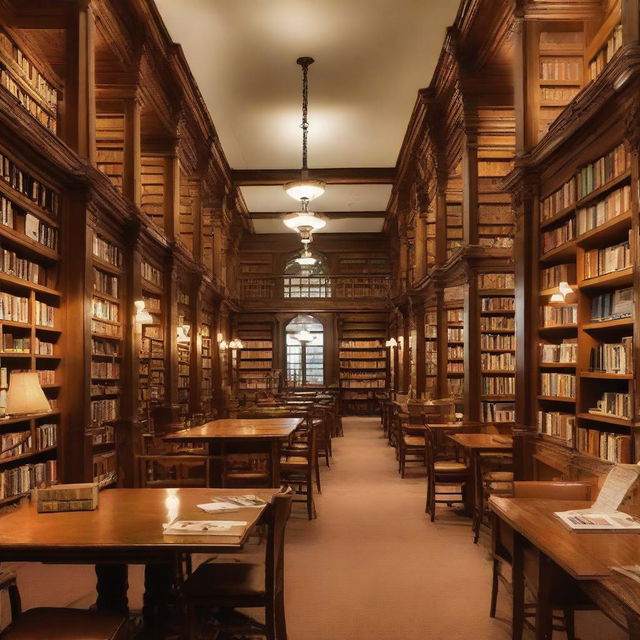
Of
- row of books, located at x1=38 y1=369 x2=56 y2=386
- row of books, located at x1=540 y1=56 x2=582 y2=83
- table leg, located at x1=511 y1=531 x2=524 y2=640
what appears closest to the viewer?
table leg, located at x1=511 y1=531 x2=524 y2=640

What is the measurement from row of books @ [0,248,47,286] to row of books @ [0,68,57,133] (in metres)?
1.28

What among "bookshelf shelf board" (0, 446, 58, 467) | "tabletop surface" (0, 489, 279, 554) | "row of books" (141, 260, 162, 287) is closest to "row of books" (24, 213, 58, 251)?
"bookshelf shelf board" (0, 446, 58, 467)

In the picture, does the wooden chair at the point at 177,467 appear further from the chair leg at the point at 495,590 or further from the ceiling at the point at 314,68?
the ceiling at the point at 314,68

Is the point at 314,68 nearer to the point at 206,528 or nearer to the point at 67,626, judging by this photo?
the point at 206,528

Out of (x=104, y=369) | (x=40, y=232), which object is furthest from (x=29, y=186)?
(x=104, y=369)

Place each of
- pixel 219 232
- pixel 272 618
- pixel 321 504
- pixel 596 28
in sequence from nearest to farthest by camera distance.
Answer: pixel 272 618
pixel 596 28
pixel 321 504
pixel 219 232

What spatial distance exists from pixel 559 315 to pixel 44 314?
417 centimetres

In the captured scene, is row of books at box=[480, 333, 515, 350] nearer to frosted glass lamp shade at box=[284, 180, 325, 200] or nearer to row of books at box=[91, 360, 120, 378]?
frosted glass lamp shade at box=[284, 180, 325, 200]

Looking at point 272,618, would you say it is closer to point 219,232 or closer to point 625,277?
point 625,277

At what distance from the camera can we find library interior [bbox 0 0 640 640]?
124 inches

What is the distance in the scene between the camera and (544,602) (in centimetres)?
287

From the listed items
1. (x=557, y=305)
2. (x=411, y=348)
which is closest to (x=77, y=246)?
(x=557, y=305)

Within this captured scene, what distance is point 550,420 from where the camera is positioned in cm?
551

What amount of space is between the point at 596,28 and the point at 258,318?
13.9 m
